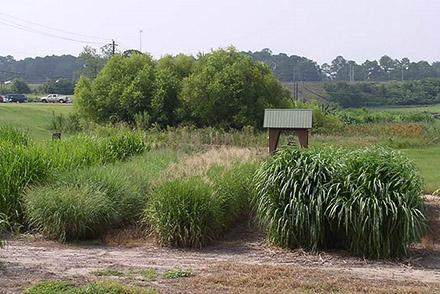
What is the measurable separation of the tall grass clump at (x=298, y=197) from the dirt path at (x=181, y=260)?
0.23 metres

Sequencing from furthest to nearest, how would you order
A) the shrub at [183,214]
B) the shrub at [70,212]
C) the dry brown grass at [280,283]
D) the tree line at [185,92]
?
1. the tree line at [185,92]
2. the shrub at [70,212]
3. the shrub at [183,214]
4. the dry brown grass at [280,283]

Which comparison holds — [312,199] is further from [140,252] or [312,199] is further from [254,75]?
[254,75]

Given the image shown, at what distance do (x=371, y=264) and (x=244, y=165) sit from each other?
14.2 ft

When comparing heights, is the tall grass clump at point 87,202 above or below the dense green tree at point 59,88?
below

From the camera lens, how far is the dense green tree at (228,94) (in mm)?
28625

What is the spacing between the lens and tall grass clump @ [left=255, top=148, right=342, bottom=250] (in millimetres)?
9719

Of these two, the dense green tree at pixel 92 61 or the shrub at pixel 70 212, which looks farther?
the dense green tree at pixel 92 61

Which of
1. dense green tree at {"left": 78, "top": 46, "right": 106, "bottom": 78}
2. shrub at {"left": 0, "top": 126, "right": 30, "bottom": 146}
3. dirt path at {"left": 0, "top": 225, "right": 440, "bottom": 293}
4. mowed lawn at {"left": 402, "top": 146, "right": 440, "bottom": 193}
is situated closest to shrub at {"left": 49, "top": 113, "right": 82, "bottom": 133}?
shrub at {"left": 0, "top": 126, "right": 30, "bottom": 146}

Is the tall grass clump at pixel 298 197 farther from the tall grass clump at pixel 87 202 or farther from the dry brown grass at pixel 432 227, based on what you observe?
the tall grass clump at pixel 87 202

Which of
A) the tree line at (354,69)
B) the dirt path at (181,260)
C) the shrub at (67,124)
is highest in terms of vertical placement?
the tree line at (354,69)

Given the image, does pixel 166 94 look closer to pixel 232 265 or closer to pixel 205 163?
pixel 205 163

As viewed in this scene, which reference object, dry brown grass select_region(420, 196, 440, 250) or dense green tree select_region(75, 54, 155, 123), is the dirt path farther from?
dense green tree select_region(75, 54, 155, 123)

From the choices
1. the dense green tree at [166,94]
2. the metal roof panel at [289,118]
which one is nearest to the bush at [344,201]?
the metal roof panel at [289,118]

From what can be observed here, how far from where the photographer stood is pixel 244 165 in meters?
13.0
